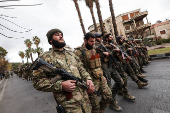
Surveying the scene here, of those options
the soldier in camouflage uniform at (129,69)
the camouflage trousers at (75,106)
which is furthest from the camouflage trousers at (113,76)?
the camouflage trousers at (75,106)

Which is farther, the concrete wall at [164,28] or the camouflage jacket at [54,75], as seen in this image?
the concrete wall at [164,28]

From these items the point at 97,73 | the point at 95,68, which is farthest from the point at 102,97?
the point at 95,68

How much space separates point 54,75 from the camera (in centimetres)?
151

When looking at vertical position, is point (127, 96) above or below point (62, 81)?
below

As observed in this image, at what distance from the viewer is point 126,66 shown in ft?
11.0

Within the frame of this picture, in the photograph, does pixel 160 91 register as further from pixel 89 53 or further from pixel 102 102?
A: pixel 89 53

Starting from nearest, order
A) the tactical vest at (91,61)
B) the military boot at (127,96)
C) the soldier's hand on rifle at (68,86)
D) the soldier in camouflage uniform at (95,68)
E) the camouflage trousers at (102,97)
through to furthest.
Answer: the soldier's hand on rifle at (68,86) → the camouflage trousers at (102,97) → the soldier in camouflage uniform at (95,68) → the tactical vest at (91,61) → the military boot at (127,96)

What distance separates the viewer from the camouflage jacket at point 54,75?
52.9 inches

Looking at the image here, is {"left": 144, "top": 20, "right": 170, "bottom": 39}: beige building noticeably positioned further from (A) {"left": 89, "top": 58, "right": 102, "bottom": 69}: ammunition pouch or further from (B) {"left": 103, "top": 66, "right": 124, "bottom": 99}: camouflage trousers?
(A) {"left": 89, "top": 58, "right": 102, "bottom": 69}: ammunition pouch

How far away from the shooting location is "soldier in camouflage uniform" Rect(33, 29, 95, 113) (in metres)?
1.34

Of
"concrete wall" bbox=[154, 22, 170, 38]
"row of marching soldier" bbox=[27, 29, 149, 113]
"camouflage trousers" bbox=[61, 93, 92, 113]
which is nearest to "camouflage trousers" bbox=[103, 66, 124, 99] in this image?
"row of marching soldier" bbox=[27, 29, 149, 113]

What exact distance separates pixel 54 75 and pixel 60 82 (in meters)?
0.20

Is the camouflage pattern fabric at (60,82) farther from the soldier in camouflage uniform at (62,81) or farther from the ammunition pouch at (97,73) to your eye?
the ammunition pouch at (97,73)

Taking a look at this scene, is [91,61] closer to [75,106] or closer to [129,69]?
[75,106]
